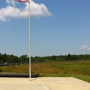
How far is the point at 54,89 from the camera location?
1203 centimetres

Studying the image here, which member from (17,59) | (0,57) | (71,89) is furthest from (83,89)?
(17,59)

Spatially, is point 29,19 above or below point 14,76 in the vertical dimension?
above

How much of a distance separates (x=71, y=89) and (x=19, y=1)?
7.41m

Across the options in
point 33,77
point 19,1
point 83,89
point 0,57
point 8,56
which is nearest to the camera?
point 83,89

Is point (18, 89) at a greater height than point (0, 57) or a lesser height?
lesser

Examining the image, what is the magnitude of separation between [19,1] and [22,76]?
6211mm

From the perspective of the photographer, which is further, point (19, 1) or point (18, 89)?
point (19, 1)

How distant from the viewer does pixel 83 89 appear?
11914mm

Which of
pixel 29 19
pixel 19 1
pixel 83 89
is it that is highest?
pixel 19 1

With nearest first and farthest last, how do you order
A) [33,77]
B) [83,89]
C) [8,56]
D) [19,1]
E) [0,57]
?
[83,89] < [19,1] < [33,77] < [0,57] < [8,56]

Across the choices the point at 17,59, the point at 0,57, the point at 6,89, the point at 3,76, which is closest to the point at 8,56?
the point at 17,59

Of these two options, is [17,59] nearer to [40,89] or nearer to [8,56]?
[8,56]

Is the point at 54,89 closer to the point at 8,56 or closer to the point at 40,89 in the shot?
the point at 40,89

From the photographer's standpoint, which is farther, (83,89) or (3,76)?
(3,76)
